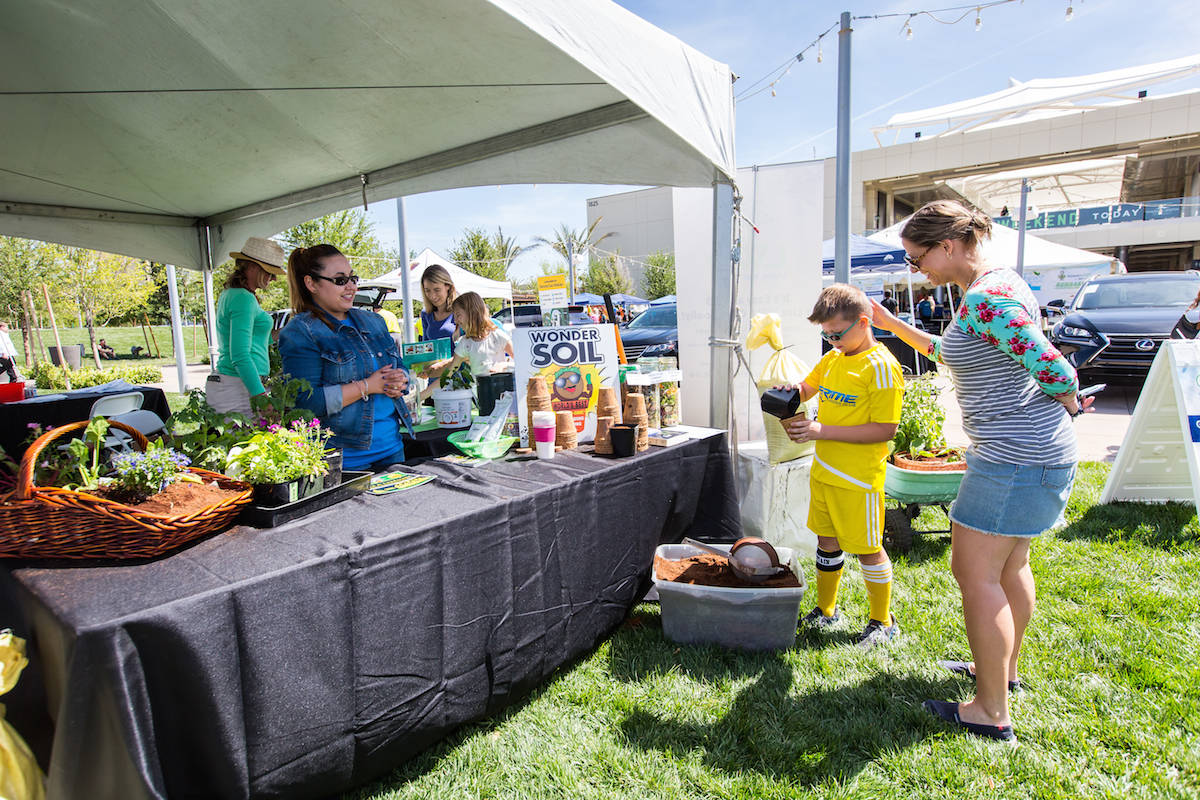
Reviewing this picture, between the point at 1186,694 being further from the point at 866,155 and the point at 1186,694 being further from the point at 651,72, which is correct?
the point at 866,155

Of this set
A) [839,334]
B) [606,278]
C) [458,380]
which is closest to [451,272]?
[458,380]

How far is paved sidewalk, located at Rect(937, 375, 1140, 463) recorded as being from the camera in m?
5.79

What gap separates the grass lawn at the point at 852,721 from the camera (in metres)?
1.89

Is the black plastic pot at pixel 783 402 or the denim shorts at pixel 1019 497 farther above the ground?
the black plastic pot at pixel 783 402

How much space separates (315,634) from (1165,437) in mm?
4871

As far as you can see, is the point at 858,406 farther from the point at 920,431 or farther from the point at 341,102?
the point at 341,102

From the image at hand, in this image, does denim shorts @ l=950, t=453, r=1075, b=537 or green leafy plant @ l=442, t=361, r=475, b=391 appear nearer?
denim shorts @ l=950, t=453, r=1075, b=537

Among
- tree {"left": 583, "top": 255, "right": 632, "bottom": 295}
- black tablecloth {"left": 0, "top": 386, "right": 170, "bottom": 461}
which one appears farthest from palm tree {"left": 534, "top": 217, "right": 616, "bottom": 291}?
black tablecloth {"left": 0, "top": 386, "right": 170, "bottom": 461}

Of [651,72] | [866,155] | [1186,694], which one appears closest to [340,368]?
[651,72]

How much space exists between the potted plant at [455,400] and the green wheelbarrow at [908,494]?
2131 millimetres

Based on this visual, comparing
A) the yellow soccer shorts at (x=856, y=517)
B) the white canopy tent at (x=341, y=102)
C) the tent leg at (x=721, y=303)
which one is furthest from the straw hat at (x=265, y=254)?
the yellow soccer shorts at (x=856, y=517)

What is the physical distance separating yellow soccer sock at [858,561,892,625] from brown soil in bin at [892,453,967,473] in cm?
90

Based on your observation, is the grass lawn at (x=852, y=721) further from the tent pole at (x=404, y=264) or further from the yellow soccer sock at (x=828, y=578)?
the tent pole at (x=404, y=264)

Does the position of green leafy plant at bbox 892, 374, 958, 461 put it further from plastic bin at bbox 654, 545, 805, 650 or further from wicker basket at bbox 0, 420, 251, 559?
A: wicker basket at bbox 0, 420, 251, 559
